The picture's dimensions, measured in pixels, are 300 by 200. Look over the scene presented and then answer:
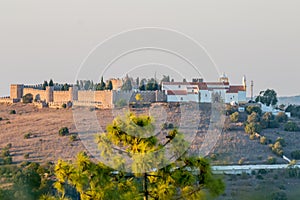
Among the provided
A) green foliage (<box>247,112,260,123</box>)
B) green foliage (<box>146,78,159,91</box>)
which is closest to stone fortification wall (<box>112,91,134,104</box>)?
green foliage (<box>146,78,159,91</box>)

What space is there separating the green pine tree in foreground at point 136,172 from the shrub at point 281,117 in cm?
4134

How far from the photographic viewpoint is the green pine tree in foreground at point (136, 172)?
1247 cm

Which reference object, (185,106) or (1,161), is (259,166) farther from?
(1,161)

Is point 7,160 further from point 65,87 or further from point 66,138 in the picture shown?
point 65,87

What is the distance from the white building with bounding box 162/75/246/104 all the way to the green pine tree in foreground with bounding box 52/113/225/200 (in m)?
36.9

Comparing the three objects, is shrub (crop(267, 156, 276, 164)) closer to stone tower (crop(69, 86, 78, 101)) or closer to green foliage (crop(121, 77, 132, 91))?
green foliage (crop(121, 77, 132, 91))

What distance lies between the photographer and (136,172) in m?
12.6

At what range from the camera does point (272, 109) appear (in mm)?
56625

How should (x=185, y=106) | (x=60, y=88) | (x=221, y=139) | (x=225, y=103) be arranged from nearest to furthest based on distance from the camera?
(x=221, y=139) < (x=185, y=106) < (x=225, y=103) < (x=60, y=88)

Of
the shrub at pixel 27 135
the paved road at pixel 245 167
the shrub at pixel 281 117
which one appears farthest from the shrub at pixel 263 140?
the shrub at pixel 27 135

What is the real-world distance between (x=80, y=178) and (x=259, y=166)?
29342 mm

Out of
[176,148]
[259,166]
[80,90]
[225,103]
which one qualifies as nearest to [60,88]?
[80,90]

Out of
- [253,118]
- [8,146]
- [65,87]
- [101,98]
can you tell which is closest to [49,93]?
[65,87]

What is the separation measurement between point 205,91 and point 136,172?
38381 millimetres
